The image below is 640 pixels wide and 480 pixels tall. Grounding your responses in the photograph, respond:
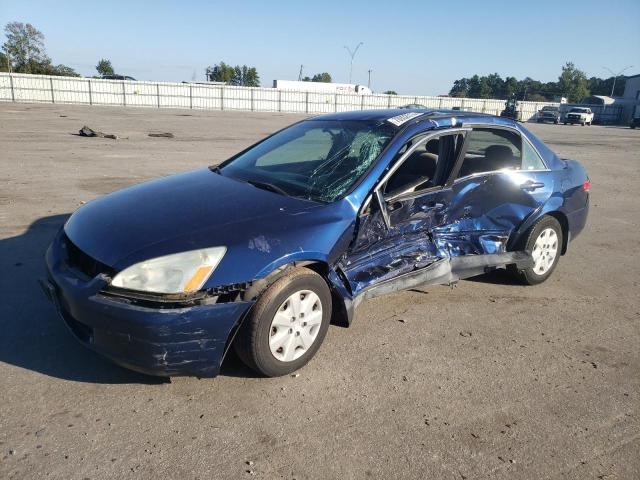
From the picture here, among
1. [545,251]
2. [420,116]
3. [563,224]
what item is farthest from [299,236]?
[563,224]

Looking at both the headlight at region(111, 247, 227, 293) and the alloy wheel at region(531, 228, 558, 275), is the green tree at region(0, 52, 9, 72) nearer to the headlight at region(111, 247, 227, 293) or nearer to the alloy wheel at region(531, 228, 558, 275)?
the alloy wheel at region(531, 228, 558, 275)

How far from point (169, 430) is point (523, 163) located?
3.80 m

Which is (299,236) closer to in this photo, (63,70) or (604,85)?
(63,70)

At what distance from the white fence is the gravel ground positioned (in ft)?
120

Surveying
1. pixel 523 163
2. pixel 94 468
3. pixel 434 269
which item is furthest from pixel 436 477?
pixel 523 163

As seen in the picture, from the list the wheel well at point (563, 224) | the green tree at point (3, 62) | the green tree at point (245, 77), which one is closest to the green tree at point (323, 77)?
the green tree at point (245, 77)

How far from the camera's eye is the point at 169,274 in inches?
106

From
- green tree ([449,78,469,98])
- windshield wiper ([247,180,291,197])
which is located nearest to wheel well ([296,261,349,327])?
windshield wiper ([247,180,291,197])

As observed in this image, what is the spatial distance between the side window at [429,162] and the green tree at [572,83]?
403 ft

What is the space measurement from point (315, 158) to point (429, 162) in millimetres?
921

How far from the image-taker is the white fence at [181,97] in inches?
1479

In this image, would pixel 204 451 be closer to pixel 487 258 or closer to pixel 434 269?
pixel 434 269

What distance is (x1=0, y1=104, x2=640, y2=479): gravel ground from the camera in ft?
8.02

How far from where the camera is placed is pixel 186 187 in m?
3.75
